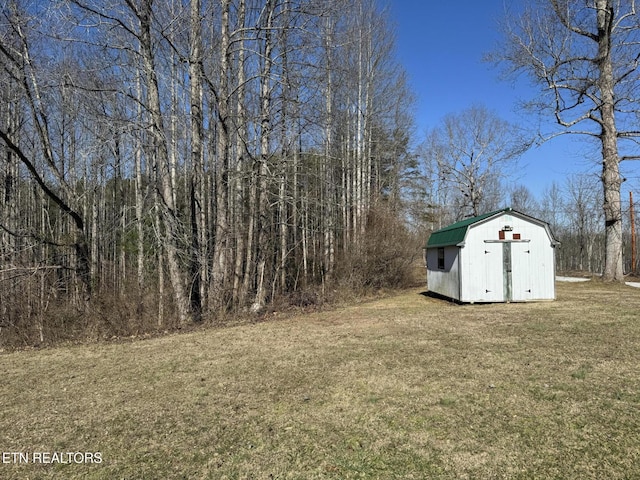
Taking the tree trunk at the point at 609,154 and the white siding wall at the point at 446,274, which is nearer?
the white siding wall at the point at 446,274

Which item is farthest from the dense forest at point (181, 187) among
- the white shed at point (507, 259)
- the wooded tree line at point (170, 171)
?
the white shed at point (507, 259)

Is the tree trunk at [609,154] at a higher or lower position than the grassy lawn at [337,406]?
higher

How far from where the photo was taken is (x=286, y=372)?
4.87 meters

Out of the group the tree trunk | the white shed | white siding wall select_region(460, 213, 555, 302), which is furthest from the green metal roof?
the tree trunk

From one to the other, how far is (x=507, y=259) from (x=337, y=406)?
8.57 meters

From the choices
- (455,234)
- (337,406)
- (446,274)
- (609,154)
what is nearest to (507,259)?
(455,234)

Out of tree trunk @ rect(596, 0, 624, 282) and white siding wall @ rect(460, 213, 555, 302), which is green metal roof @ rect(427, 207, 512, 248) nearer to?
white siding wall @ rect(460, 213, 555, 302)

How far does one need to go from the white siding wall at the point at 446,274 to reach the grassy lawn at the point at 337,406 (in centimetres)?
419

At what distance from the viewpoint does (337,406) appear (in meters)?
3.73

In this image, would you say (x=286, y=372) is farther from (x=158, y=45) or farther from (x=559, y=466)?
(x=158, y=45)

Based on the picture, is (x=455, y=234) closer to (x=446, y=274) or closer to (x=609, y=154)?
(x=446, y=274)

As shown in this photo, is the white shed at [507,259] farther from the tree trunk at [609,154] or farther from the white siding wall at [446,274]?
the tree trunk at [609,154]

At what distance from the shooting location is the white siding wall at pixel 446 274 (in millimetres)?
11117

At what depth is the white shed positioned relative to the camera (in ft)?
34.4
